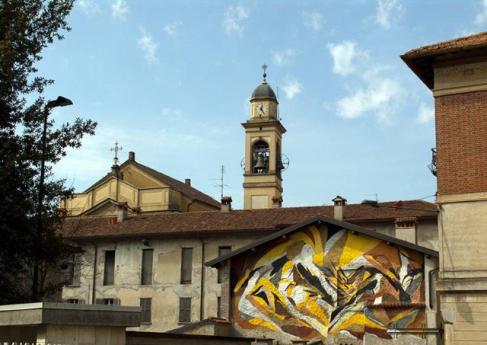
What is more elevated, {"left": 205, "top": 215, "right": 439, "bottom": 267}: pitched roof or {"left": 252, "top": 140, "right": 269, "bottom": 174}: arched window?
{"left": 252, "top": 140, "right": 269, "bottom": 174}: arched window

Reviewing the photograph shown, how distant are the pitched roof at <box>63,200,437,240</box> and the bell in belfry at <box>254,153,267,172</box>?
21441mm

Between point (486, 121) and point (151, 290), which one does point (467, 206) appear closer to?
point (486, 121)

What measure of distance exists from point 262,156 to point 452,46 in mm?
44260

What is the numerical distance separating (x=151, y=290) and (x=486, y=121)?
920 inches

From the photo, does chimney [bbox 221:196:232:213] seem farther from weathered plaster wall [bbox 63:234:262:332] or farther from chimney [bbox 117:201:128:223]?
chimney [bbox 117:201:128:223]

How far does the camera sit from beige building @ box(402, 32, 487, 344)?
19125 millimetres

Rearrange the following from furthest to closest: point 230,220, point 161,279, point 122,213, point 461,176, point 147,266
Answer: point 122,213, point 230,220, point 147,266, point 161,279, point 461,176

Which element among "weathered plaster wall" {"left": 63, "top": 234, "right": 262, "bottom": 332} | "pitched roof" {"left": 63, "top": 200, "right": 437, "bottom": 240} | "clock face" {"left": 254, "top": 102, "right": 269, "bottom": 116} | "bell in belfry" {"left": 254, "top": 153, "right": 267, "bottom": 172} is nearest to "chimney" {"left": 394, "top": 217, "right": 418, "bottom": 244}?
"pitched roof" {"left": 63, "top": 200, "right": 437, "bottom": 240}

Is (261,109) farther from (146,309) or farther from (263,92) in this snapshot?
(146,309)

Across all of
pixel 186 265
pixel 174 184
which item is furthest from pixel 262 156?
pixel 186 265

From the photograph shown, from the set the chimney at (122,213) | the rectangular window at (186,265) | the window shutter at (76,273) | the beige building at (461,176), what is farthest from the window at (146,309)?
the beige building at (461,176)

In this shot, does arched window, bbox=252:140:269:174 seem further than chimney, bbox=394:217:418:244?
Yes

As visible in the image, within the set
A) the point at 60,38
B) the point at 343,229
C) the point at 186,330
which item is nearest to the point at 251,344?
the point at 186,330

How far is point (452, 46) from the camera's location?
20078 mm
